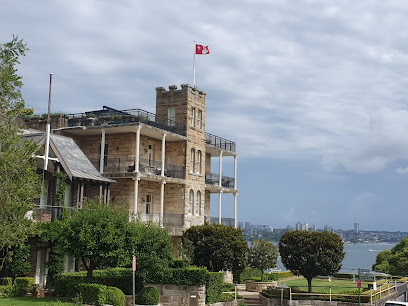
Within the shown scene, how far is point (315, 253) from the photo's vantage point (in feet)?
123

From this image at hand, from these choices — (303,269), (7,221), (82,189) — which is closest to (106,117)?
(82,189)

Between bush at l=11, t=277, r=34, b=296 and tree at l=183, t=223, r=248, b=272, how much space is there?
445 inches

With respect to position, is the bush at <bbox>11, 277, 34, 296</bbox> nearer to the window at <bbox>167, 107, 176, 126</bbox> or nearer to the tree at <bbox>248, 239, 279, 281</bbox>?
the tree at <bbox>248, 239, 279, 281</bbox>

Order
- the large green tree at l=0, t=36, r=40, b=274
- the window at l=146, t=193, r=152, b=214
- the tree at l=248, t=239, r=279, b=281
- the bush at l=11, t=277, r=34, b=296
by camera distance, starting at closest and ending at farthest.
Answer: the large green tree at l=0, t=36, r=40, b=274 < the bush at l=11, t=277, r=34, b=296 < the window at l=146, t=193, r=152, b=214 < the tree at l=248, t=239, r=279, b=281

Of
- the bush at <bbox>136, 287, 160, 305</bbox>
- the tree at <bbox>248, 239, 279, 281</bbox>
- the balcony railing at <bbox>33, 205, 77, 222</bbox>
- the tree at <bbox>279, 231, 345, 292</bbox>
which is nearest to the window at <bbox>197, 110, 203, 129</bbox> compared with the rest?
the tree at <bbox>248, 239, 279, 281</bbox>

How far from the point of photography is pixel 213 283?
32812 mm

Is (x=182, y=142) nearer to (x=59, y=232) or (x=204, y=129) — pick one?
(x=204, y=129)

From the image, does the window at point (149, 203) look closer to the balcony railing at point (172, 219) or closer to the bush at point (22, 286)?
the balcony railing at point (172, 219)

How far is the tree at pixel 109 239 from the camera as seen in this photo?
27.9 m

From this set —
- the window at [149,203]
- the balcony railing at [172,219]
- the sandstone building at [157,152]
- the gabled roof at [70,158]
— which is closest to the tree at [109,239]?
the gabled roof at [70,158]

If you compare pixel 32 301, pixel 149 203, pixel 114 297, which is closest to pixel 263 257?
pixel 149 203

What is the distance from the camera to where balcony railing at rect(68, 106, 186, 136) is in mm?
43219

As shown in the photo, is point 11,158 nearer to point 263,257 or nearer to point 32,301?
point 32,301

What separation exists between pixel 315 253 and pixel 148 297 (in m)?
13.5
